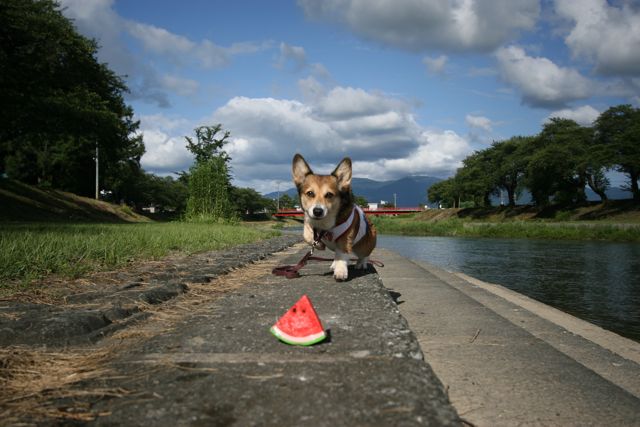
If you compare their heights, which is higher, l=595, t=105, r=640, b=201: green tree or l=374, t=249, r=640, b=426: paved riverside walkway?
l=595, t=105, r=640, b=201: green tree

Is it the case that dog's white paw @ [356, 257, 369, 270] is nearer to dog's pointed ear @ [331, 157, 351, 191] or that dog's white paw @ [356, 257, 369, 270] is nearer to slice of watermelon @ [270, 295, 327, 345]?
dog's pointed ear @ [331, 157, 351, 191]

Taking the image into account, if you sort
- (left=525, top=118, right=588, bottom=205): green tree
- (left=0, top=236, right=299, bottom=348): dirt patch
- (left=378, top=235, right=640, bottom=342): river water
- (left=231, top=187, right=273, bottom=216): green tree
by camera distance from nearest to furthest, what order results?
(left=0, top=236, right=299, bottom=348): dirt patch
(left=378, top=235, right=640, bottom=342): river water
(left=525, top=118, right=588, bottom=205): green tree
(left=231, top=187, right=273, bottom=216): green tree

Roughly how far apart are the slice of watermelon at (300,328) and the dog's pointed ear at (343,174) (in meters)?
2.38

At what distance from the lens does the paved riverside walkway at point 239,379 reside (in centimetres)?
126

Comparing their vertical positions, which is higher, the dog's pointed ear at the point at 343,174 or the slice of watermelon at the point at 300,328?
the dog's pointed ear at the point at 343,174

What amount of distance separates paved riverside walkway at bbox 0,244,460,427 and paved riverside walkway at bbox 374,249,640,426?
72 centimetres

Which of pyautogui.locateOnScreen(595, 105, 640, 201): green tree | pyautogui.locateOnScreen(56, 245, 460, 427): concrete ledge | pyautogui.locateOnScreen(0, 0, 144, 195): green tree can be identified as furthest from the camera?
pyautogui.locateOnScreen(595, 105, 640, 201): green tree

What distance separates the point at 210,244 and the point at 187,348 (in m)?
7.14

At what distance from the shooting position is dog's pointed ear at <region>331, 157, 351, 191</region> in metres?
4.30

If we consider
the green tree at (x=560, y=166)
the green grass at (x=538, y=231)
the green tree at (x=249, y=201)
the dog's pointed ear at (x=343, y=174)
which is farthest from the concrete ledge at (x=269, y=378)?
the green tree at (x=249, y=201)

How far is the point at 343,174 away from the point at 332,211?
48 cm

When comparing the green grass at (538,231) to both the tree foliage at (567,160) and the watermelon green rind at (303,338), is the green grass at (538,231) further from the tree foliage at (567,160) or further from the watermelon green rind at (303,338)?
the watermelon green rind at (303,338)

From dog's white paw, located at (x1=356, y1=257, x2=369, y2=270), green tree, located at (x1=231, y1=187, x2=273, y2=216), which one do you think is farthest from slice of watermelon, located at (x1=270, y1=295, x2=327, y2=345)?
green tree, located at (x1=231, y1=187, x2=273, y2=216)

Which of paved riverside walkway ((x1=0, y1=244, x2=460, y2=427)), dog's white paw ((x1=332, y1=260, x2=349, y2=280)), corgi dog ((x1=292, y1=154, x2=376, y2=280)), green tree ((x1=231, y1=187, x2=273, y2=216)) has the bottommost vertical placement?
paved riverside walkway ((x1=0, y1=244, x2=460, y2=427))
